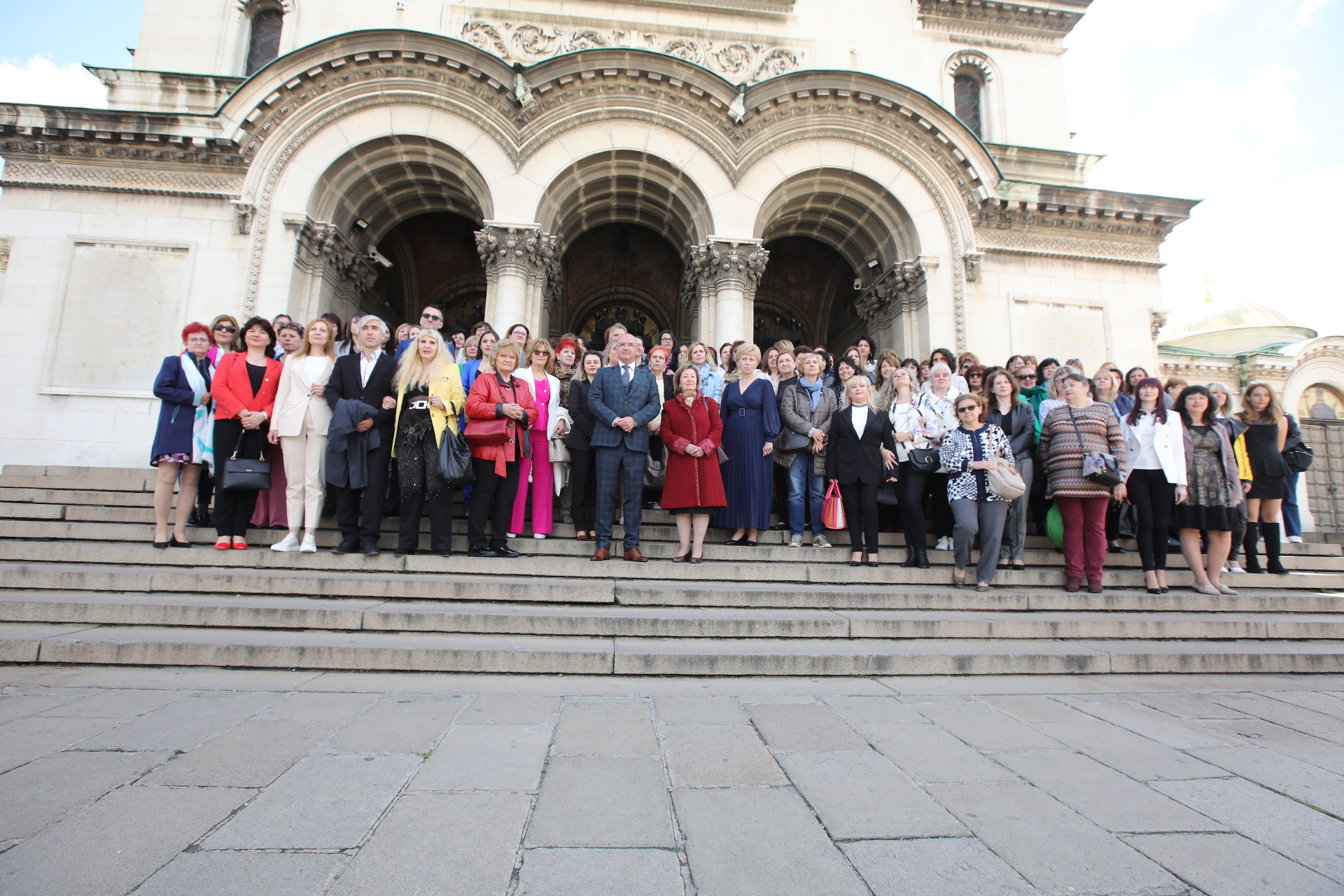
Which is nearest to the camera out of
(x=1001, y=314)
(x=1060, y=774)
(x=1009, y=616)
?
(x=1060, y=774)

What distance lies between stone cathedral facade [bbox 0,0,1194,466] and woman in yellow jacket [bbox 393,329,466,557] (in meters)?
5.84

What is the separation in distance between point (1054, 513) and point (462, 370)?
7035 millimetres

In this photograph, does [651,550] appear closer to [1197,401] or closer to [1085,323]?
[1197,401]

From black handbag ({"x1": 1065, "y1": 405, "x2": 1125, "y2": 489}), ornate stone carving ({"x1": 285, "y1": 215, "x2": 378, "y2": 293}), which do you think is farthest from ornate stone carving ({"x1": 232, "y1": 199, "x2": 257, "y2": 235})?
black handbag ({"x1": 1065, "y1": 405, "x2": 1125, "y2": 489})

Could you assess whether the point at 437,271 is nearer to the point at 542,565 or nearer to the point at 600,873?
the point at 542,565

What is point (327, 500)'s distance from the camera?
7.21 metres

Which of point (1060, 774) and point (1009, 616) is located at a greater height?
point (1009, 616)

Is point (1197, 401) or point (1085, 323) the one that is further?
point (1085, 323)

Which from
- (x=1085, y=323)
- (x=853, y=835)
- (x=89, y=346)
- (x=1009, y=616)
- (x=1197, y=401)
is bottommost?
(x=853, y=835)

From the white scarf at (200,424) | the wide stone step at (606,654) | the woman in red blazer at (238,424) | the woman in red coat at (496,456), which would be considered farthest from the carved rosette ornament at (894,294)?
the white scarf at (200,424)

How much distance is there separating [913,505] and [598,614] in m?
3.68

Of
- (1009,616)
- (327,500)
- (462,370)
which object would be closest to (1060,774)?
(1009,616)

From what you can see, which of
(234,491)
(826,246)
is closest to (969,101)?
(826,246)

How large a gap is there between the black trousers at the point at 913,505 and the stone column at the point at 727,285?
5.94 metres
